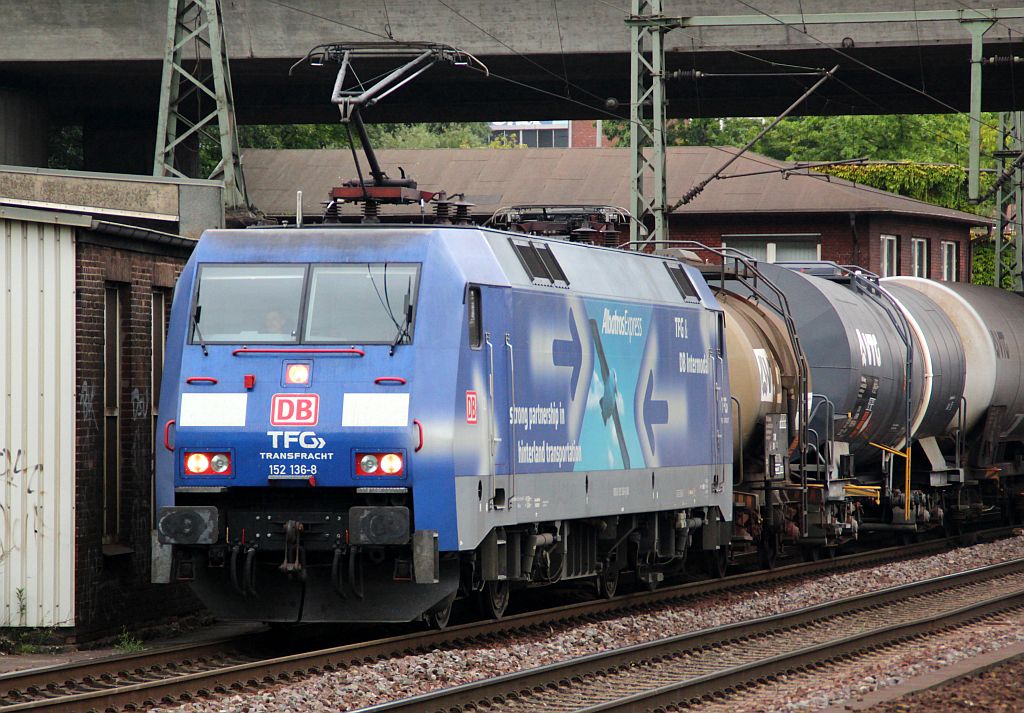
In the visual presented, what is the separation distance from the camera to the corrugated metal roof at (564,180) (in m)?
47.9

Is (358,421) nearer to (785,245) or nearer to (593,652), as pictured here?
(593,652)

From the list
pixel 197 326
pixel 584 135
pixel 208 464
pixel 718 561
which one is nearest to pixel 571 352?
pixel 197 326

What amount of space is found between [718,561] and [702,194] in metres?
29.8

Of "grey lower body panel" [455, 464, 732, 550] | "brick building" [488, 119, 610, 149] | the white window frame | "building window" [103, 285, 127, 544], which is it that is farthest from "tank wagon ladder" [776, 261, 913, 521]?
"brick building" [488, 119, 610, 149]

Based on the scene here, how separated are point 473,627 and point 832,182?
122 feet

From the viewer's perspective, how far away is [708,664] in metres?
13.5

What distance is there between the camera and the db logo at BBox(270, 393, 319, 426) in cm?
1291

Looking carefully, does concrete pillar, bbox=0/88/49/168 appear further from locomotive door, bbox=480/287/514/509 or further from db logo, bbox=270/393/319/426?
db logo, bbox=270/393/319/426

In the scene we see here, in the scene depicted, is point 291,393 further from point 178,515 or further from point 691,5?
point 691,5

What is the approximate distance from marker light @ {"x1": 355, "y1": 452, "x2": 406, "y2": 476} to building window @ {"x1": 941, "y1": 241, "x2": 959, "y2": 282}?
43749mm

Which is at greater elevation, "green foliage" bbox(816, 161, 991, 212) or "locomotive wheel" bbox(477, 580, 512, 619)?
"green foliage" bbox(816, 161, 991, 212)

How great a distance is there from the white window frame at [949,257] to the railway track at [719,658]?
36.4m

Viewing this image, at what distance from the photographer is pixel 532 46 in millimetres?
30297

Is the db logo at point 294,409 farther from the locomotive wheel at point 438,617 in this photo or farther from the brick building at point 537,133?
the brick building at point 537,133
